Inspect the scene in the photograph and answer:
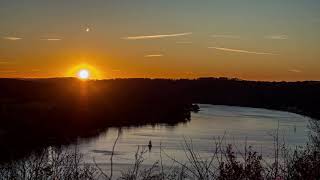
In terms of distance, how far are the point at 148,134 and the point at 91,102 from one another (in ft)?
139

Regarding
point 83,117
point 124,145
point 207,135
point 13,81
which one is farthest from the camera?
point 13,81

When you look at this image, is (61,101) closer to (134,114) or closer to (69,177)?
(134,114)

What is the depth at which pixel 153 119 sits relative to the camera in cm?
10931

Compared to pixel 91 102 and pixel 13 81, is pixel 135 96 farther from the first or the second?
pixel 13 81

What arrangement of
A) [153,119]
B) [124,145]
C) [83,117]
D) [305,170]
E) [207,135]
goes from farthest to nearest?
[153,119], [83,117], [207,135], [124,145], [305,170]

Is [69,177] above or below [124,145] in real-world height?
above

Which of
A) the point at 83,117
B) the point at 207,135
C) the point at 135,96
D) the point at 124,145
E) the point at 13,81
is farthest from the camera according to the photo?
the point at 135,96

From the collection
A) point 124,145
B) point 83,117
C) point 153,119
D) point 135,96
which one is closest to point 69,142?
point 124,145

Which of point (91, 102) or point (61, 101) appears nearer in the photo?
point (61, 101)

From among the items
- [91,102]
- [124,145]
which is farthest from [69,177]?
[91,102]

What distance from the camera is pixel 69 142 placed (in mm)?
65000

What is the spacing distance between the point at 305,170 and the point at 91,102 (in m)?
116

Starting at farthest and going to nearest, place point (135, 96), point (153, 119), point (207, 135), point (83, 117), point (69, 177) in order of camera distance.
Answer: point (135, 96), point (153, 119), point (83, 117), point (207, 135), point (69, 177)

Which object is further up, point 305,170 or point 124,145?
point 305,170
